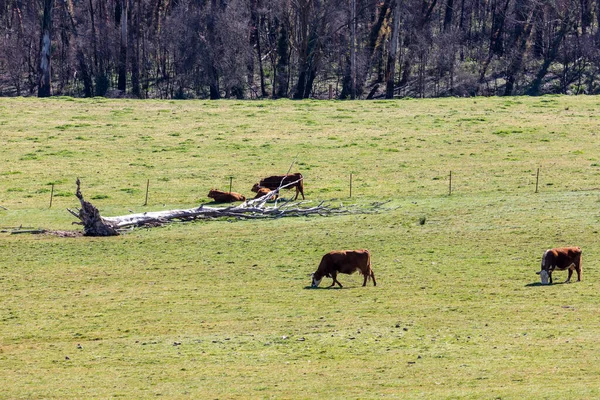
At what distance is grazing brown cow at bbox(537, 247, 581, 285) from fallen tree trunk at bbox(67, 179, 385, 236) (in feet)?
37.2

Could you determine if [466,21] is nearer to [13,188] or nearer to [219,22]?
[219,22]

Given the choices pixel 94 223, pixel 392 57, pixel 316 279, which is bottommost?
pixel 316 279

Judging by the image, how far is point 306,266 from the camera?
25.2 meters

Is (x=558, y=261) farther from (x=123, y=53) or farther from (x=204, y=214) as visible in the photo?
(x=123, y=53)

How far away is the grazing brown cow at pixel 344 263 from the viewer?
22.4 metres

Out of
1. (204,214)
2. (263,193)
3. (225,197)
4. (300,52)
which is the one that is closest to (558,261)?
(204,214)

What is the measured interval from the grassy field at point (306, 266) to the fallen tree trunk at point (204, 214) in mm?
695

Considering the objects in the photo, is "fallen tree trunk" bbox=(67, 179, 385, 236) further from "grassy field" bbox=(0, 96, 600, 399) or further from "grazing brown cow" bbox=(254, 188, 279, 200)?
"grassy field" bbox=(0, 96, 600, 399)

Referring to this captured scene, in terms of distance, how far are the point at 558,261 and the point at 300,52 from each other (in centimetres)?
4805

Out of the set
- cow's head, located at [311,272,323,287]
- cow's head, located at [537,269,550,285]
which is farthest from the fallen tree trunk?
cow's head, located at [537,269,550,285]

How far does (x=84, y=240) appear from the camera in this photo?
96.7 ft

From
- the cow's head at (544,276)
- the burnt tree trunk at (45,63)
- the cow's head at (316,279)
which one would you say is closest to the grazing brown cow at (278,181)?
the cow's head at (316,279)

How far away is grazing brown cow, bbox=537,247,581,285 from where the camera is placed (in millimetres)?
22406

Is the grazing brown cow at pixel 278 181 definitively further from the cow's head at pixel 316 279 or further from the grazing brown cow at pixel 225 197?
the cow's head at pixel 316 279
